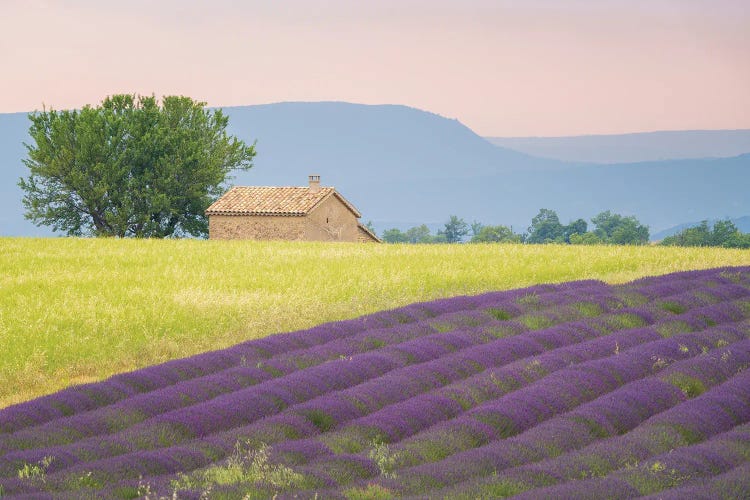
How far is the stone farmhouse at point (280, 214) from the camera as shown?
5975cm

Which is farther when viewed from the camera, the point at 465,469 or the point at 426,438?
the point at 426,438

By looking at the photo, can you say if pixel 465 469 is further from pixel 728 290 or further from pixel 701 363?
pixel 728 290

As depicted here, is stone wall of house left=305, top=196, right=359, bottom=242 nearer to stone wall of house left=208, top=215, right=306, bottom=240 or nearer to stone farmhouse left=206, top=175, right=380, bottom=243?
stone farmhouse left=206, top=175, right=380, bottom=243

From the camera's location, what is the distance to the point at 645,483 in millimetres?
9391

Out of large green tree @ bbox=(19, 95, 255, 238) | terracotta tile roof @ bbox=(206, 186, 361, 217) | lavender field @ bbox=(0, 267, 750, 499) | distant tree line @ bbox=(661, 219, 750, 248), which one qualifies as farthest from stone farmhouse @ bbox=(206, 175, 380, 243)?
distant tree line @ bbox=(661, 219, 750, 248)

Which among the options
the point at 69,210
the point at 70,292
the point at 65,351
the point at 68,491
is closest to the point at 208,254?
the point at 70,292

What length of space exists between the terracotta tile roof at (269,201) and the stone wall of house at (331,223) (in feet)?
1.80

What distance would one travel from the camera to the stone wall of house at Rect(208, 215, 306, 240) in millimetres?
59656

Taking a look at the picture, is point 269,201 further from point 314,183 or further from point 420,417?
point 420,417

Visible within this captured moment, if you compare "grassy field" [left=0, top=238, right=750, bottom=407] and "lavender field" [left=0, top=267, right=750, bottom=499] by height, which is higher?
"grassy field" [left=0, top=238, right=750, bottom=407]

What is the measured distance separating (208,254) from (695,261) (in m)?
16.6

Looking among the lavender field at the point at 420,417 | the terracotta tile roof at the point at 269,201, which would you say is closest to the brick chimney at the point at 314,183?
the terracotta tile roof at the point at 269,201

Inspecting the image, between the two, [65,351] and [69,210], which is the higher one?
[69,210]

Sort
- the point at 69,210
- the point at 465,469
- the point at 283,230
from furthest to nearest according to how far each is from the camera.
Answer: the point at 69,210 < the point at 283,230 < the point at 465,469
